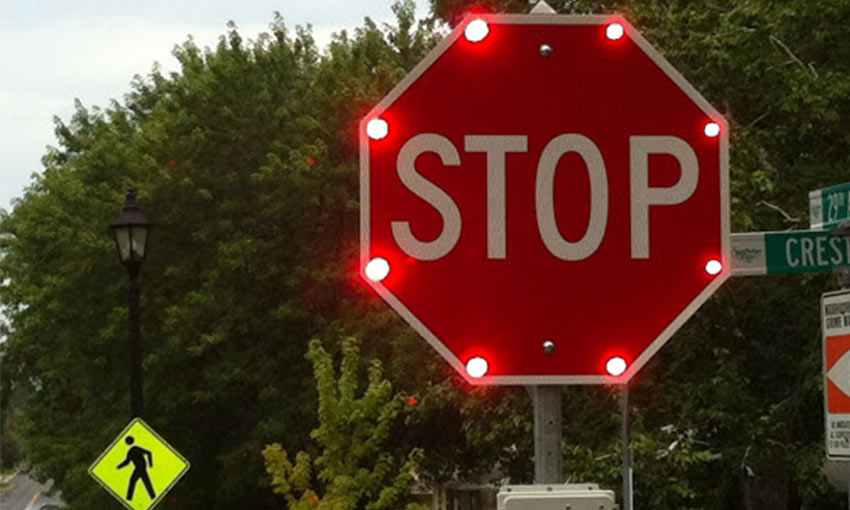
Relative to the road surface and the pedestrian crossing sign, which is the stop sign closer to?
the pedestrian crossing sign

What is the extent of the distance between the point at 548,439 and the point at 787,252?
50.9 inches

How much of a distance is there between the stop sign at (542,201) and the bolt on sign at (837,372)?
1.79 m

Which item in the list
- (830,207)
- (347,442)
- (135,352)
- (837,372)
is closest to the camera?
(830,207)

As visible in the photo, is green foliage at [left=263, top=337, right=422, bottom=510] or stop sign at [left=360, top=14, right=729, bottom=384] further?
green foliage at [left=263, top=337, right=422, bottom=510]

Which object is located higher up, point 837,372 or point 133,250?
point 133,250

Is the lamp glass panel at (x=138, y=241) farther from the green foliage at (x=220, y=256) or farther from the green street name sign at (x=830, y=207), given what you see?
the green foliage at (x=220, y=256)

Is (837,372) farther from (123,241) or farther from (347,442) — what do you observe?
(347,442)

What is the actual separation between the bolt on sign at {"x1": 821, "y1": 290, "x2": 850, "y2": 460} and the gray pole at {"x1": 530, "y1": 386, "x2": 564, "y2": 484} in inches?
77.1

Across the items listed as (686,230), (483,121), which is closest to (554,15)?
(483,121)

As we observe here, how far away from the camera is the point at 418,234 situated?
3.98 meters

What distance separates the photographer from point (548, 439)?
13.0ft

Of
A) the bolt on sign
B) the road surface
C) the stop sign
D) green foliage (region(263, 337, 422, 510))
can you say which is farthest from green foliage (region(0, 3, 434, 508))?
the road surface

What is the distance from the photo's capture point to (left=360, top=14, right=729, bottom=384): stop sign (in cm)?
399

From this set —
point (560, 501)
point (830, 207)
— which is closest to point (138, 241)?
point (830, 207)
